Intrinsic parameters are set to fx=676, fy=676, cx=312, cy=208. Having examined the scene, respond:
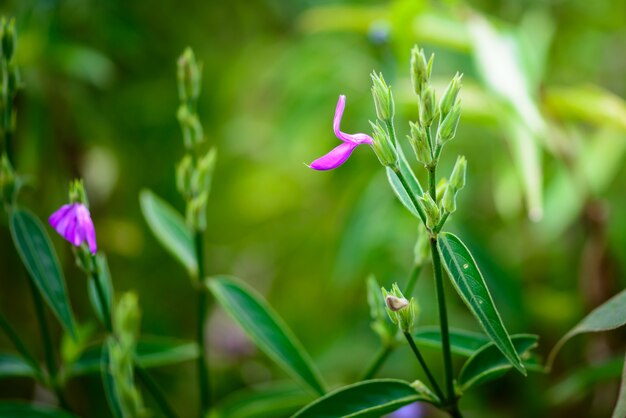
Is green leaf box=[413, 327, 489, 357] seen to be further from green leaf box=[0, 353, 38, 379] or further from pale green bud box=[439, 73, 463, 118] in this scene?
green leaf box=[0, 353, 38, 379]

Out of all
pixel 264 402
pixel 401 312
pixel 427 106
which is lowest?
pixel 264 402

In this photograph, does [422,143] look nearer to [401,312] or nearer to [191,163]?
[401,312]

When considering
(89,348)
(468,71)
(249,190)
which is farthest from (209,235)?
(89,348)

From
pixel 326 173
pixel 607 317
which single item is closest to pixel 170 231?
pixel 607 317

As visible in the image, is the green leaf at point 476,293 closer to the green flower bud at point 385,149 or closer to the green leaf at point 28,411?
the green flower bud at point 385,149

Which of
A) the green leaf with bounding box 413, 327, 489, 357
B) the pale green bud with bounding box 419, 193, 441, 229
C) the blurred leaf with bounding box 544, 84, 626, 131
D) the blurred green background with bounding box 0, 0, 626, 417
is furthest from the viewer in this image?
the blurred green background with bounding box 0, 0, 626, 417

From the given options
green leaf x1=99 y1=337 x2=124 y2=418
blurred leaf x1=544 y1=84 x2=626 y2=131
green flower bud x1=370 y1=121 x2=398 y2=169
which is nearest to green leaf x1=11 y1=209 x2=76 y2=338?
green leaf x1=99 y1=337 x2=124 y2=418

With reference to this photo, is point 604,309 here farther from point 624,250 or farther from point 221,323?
point 221,323
